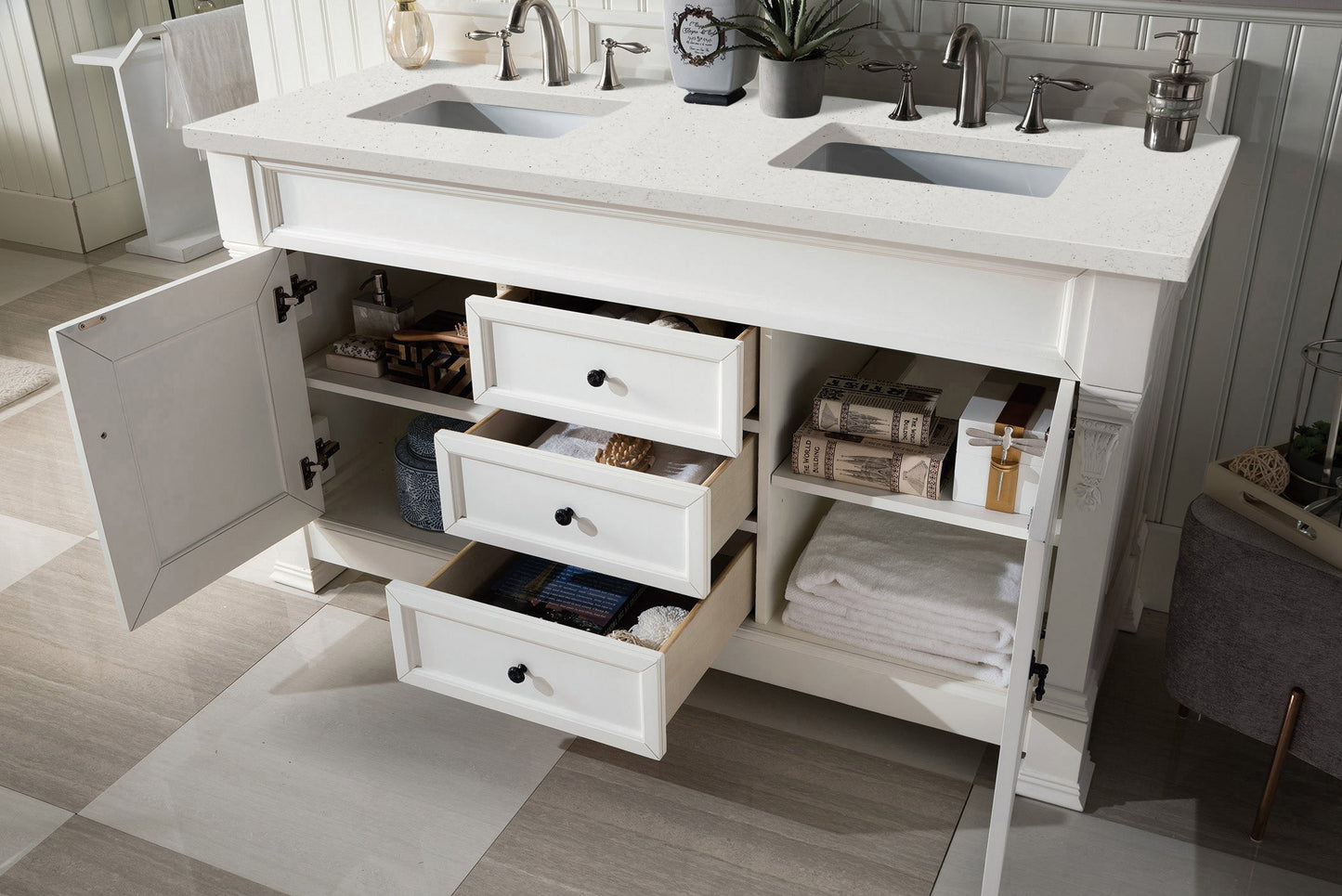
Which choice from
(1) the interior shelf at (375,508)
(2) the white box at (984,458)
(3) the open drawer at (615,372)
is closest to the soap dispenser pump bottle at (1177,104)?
(2) the white box at (984,458)

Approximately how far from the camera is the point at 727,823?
169cm

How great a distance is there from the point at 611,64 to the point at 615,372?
2.03 ft

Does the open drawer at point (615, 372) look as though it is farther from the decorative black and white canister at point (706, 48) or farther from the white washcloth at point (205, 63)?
the white washcloth at point (205, 63)

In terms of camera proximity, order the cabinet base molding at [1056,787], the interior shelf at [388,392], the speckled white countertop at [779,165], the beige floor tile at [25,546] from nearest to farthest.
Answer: the speckled white countertop at [779,165], the cabinet base molding at [1056,787], the interior shelf at [388,392], the beige floor tile at [25,546]

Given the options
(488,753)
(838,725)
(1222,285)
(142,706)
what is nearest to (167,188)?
(142,706)

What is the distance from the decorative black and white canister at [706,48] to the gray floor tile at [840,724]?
0.94 metres

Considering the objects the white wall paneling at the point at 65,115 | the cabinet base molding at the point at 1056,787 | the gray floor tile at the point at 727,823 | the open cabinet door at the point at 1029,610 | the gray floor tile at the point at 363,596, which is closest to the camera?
the open cabinet door at the point at 1029,610

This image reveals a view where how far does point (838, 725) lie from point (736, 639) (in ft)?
0.72

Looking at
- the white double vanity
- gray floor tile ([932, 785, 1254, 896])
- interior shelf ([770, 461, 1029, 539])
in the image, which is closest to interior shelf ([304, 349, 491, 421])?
the white double vanity

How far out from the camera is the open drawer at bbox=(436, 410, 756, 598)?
61.3 inches

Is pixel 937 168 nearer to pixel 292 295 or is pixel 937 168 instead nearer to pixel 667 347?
pixel 667 347

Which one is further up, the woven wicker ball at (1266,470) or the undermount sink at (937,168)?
the undermount sink at (937,168)

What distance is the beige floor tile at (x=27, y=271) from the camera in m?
3.53

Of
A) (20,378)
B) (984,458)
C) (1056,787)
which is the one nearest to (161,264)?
(20,378)
